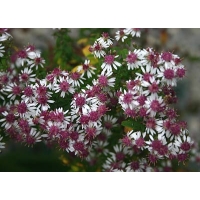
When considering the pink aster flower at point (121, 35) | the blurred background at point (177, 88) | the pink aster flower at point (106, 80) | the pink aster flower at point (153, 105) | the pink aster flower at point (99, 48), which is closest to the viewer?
the pink aster flower at point (153, 105)

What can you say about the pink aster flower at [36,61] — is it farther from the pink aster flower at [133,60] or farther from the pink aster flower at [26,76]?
the pink aster flower at [133,60]

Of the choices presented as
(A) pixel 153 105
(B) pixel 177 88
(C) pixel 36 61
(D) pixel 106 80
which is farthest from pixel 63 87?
(B) pixel 177 88

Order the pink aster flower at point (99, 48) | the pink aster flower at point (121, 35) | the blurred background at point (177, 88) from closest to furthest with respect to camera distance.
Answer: the pink aster flower at point (99, 48)
the pink aster flower at point (121, 35)
the blurred background at point (177, 88)

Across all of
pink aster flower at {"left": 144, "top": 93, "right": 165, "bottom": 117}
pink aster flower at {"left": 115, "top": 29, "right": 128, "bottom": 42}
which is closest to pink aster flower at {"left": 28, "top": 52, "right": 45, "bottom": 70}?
pink aster flower at {"left": 115, "top": 29, "right": 128, "bottom": 42}

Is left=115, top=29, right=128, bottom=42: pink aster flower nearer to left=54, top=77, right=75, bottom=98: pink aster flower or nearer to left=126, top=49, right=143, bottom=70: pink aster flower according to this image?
left=126, top=49, right=143, bottom=70: pink aster flower

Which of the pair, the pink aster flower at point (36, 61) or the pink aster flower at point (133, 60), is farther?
the pink aster flower at point (36, 61)

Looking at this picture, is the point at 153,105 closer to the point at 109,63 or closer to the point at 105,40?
the point at 109,63

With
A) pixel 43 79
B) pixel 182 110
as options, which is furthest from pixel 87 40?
pixel 182 110

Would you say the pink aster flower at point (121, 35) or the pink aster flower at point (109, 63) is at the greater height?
the pink aster flower at point (121, 35)

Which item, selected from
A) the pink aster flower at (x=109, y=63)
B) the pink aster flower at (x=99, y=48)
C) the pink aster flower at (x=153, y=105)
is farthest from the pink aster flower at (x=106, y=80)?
the pink aster flower at (x=153, y=105)
